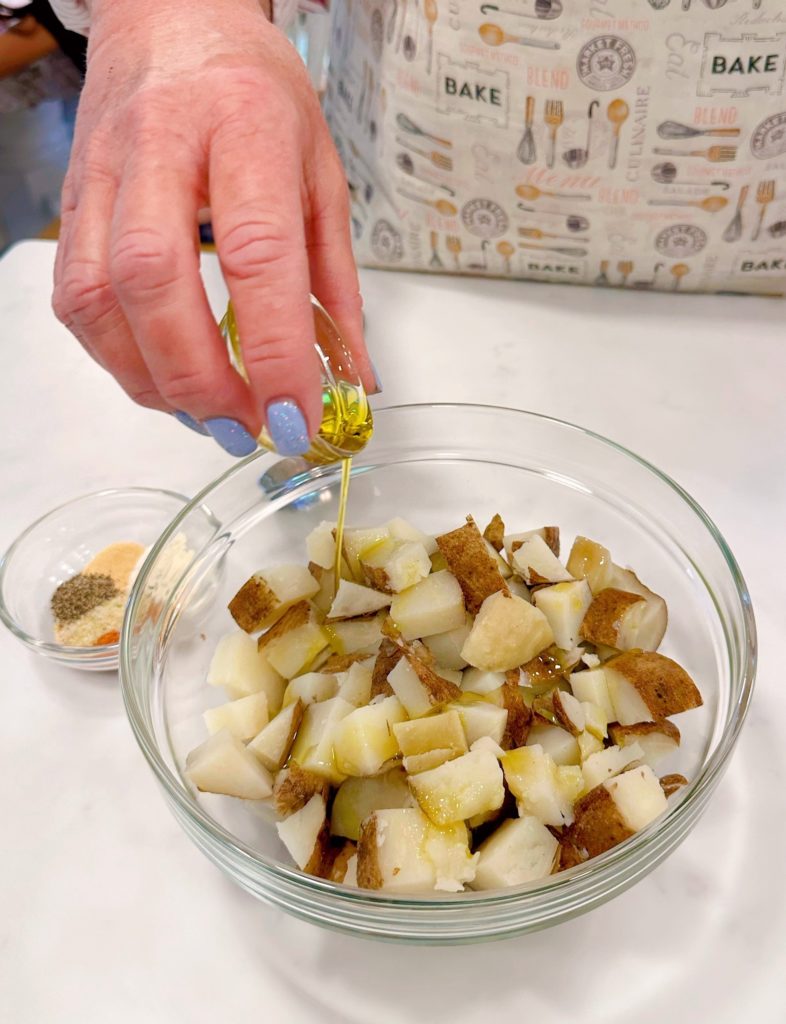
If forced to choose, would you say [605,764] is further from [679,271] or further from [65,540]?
[679,271]

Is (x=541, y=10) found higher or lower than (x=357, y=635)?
higher

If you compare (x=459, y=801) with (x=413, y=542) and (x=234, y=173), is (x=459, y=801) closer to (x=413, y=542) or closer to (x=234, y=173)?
(x=413, y=542)

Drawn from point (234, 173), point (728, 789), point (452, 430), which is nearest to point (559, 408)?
point (452, 430)

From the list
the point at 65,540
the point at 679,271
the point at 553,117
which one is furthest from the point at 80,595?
the point at 679,271

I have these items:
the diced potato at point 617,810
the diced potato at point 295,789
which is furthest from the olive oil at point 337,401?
the diced potato at point 617,810

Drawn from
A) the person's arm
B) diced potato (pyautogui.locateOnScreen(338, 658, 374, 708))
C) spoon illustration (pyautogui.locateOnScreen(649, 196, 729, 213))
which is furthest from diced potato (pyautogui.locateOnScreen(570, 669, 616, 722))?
the person's arm

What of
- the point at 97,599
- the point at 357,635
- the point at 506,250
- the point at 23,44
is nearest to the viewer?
the point at 357,635

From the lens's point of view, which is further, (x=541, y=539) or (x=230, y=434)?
(x=541, y=539)

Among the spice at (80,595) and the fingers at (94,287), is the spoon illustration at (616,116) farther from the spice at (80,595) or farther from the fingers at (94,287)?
the spice at (80,595)
